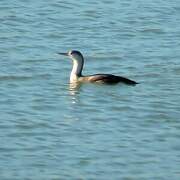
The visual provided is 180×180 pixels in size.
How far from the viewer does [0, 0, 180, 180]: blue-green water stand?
16.5 metres

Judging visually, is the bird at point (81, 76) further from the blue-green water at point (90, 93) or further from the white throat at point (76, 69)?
the blue-green water at point (90, 93)

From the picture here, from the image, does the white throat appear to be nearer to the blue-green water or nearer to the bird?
the bird

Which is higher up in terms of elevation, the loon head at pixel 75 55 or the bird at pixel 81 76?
the loon head at pixel 75 55

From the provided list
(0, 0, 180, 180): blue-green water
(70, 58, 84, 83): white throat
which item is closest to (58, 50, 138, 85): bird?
(70, 58, 84, 83): white throat

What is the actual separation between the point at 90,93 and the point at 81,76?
3.39 feet

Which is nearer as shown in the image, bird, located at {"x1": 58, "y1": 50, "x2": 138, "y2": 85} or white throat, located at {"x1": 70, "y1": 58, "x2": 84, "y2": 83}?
bird, located at {"x1": 58, "y1": 50, "x2": 138, "y2": 85}

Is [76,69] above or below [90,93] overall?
above

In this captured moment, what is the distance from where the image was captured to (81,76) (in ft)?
74.0

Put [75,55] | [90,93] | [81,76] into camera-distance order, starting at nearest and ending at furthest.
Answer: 1. [90,93]
2. [81,76]
3. [75,55]

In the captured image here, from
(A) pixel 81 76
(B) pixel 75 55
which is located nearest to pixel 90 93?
(A) pixel 81 76

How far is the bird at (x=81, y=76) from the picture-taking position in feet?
70.9

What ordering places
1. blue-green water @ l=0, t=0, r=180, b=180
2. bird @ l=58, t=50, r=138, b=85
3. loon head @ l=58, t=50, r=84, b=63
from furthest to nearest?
loon head @ l=58, t=50, r=84, b=63
bird @ l=58, t=50, r=138, b=85
blue-green water @ l=0, t=0, r=180, b=180

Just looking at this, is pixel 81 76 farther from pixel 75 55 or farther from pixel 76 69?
pixel 75 55

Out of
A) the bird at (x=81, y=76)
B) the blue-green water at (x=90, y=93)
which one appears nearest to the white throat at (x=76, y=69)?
the bird at (x=81, y=76)
